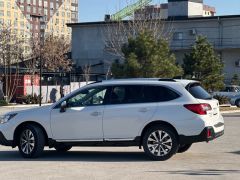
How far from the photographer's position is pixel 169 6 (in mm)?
68875

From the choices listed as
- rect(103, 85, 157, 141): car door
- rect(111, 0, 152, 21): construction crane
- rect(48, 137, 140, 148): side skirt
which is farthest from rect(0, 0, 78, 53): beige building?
rect(103, 85, 157, 141): car door

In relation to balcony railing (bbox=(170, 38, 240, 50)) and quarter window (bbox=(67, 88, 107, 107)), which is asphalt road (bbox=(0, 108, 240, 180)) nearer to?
quarter window (bbox=(67, 88, 107, 107))

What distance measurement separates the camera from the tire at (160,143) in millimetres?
12125

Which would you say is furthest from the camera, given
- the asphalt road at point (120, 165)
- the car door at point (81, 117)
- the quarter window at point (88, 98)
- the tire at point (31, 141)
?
the tire at point (31, 141)

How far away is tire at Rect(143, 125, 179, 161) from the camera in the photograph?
477 inches

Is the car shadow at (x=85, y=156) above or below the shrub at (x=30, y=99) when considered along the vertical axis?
above

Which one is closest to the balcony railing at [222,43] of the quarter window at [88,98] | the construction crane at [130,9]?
the construction crane at [130,9]

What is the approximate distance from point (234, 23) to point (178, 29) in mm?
6229

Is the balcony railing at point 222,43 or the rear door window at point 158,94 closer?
the rear door window at point 158,94

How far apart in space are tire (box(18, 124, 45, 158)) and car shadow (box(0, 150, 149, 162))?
17 cm

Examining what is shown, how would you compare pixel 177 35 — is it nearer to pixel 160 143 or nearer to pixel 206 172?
pixel 160 143

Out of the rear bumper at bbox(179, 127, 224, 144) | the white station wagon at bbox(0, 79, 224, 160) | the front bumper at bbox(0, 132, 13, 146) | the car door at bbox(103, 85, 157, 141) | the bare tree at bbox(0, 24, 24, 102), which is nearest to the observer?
the rear bumper at bbox(179, 127, 224, 144)

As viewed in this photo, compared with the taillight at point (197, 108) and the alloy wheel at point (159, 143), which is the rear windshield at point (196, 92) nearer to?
the taillight at point (197, 108)

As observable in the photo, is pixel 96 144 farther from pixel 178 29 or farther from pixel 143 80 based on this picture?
pixel 178 29
